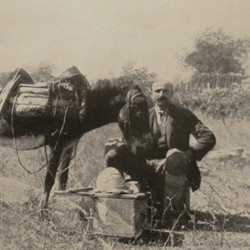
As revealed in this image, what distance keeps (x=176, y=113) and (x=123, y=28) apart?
1.59ft

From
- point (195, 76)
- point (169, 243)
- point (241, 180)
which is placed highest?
point (195, 76)

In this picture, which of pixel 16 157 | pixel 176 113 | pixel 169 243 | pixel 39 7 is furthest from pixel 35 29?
pixel 169 243

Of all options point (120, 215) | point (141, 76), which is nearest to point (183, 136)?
point (141, 76)

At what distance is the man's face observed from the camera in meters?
2.69

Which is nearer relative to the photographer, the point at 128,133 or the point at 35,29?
the point at 128,133

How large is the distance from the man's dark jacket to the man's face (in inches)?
1.8

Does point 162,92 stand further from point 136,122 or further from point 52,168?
point 52,168

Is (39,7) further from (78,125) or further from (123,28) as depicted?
(78,125)

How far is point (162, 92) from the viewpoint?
2.69 metres

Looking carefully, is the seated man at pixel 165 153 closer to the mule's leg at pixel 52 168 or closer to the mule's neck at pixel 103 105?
the mule's neck at pixel 103 105

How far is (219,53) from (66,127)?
809 mm

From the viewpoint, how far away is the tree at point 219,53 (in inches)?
105

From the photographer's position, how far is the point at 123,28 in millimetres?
2791

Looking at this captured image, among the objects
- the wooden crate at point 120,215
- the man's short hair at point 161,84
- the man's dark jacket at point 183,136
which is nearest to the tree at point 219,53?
the man's short hair at point 161,84
